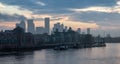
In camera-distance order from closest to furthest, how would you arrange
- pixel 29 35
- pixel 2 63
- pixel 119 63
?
pixel 119 63 < pixel 2 63 < pixel 29 35

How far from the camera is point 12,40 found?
429ft

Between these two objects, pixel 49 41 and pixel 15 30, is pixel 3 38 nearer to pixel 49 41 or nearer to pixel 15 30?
pixel 15 30

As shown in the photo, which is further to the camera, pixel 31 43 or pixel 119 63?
pixel 31 43

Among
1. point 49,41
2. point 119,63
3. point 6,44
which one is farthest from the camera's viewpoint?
point 49,41

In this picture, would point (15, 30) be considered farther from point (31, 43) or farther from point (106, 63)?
point (106, 63)

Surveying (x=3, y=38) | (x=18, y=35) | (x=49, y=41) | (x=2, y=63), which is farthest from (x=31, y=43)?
(x=2, y=63)

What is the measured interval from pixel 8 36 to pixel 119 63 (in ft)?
256

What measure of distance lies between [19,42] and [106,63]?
77.7m

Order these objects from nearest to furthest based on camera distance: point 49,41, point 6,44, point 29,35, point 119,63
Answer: point 119,63, point 6,44, point 29,35, point 49,41

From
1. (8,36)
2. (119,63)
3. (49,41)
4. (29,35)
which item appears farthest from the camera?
(49,41)

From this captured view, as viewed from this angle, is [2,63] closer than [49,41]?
Yes

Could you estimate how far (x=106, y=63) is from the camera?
61.2 metres

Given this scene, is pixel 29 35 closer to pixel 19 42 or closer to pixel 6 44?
pixel 19 42

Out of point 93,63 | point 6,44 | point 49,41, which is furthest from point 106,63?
point 49,41
